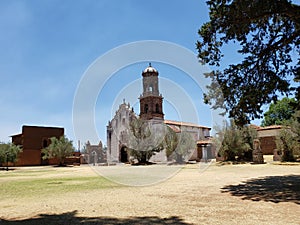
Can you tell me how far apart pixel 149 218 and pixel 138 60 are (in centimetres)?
1499

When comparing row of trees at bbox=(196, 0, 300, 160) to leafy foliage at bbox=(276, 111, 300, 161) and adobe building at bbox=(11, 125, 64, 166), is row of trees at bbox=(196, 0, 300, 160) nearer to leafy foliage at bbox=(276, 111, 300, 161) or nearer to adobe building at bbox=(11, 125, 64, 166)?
leafy foliage at bbox=(276, 111, 300, 161)

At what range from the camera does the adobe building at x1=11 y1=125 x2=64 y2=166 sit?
5062 centimetres

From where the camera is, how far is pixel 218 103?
13.2 meters

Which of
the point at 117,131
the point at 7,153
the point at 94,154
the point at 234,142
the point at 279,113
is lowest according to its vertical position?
the point at 94,154

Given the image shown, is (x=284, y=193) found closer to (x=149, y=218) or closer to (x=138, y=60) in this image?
(x=149, y=218)

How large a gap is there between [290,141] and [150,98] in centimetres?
2577

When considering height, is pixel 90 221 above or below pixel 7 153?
below

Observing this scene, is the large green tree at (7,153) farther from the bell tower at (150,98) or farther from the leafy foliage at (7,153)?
the bell tower at (150,98)

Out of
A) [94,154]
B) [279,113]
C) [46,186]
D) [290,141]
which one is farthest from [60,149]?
[279,113]

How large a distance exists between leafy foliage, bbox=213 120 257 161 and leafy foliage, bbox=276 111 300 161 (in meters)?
5.75

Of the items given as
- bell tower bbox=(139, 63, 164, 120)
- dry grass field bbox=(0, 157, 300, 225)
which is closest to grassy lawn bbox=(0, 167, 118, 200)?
dry grass field bbox=(0, 157, 300, 225)

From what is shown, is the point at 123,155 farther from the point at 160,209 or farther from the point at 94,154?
the point at 160,209

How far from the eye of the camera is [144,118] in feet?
156

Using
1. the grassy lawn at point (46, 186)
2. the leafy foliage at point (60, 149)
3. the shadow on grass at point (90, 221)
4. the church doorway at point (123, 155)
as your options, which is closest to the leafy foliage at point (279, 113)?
the church doorway at point (123, 155)
